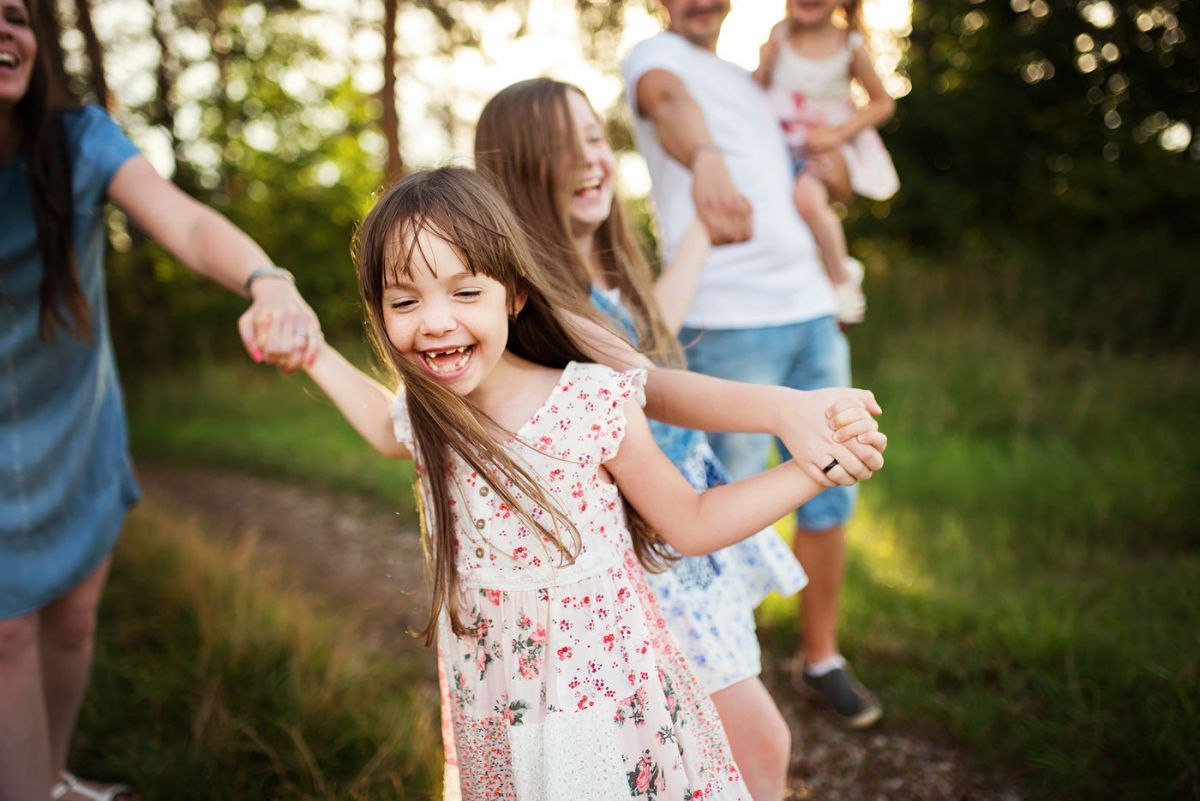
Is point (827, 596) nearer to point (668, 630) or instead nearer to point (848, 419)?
point (668, 630)

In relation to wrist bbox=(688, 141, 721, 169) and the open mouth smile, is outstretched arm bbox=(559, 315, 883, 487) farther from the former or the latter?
wrist bbox=(688, 141, 721, 169)

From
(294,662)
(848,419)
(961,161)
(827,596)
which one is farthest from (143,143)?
(848,419)

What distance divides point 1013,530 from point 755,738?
8.49 feet

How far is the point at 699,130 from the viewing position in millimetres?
2252

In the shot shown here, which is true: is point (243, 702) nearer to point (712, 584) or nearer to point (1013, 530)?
point (712, 584)

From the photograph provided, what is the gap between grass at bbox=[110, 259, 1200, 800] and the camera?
2393mm

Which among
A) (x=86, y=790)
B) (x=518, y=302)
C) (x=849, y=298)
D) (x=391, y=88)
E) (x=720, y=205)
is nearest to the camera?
(x=518, y=302)

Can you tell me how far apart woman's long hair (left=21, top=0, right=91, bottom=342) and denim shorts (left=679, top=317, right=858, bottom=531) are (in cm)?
143

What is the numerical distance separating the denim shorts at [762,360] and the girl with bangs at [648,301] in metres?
0.33

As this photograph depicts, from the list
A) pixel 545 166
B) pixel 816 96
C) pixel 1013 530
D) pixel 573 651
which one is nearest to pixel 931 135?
pixel 1013 530

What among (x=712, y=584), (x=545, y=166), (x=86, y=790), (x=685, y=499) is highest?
(x=545, y=166)

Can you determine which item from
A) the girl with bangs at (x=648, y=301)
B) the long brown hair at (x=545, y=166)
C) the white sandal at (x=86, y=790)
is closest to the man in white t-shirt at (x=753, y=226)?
the girl with bangs at (x=648, y=301)

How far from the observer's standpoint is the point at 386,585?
4.17 m

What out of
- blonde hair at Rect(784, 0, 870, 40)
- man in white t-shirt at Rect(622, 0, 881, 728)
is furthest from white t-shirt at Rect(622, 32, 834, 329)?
blonde hair at Rect(784, 0, 870, 40)
